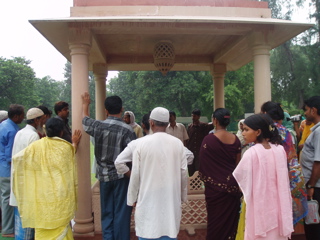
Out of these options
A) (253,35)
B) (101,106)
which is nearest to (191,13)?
(253,35)

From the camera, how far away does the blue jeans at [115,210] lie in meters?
3.56

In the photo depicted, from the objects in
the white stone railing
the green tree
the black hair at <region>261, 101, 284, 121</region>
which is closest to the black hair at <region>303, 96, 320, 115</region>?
the black hair at <region>261, 101, 284, 121</region>

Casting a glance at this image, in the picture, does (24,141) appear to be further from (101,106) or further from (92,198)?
(101,106)

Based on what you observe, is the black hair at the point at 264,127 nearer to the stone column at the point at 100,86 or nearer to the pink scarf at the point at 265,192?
the pink scarf at the point at 265,192

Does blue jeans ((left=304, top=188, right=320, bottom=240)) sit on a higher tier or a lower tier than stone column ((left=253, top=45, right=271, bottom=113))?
lower

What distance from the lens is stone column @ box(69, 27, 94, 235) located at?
4473mm

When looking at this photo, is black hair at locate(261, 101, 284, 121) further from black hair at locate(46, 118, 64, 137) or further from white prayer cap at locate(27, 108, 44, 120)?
white prayer cap at locate(27, 108, 44, 120)

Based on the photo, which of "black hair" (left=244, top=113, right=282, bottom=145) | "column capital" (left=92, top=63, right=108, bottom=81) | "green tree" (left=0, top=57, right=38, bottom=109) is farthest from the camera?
"green tree" (left=0, top=57, right=38, bottom=109)

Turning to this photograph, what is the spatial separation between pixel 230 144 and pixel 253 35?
2322 millimetres

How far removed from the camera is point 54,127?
334cm

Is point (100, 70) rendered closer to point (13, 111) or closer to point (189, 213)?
point (13, 111)

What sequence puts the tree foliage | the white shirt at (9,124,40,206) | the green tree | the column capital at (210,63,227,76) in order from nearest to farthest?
the white shirt at (9,124,40,206)
the column capital at (210,63,227,76)
the tree foliage
the green tree

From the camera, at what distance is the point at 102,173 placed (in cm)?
362

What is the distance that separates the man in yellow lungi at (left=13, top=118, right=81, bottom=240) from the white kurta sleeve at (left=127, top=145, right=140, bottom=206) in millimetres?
963
